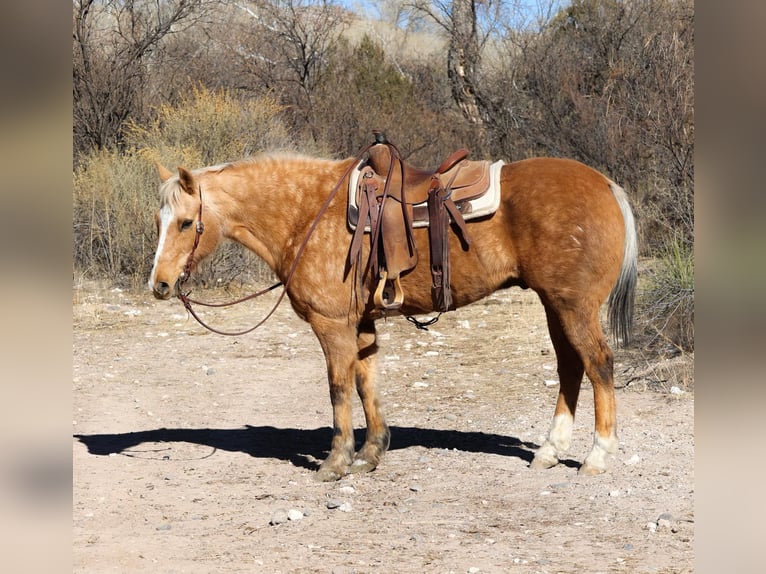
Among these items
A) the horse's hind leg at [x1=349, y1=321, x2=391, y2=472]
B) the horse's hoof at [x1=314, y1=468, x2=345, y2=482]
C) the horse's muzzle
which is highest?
the horse's muzzle

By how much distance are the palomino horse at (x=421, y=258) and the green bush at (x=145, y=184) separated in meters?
7.07

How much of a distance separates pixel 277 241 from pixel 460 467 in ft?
6.52

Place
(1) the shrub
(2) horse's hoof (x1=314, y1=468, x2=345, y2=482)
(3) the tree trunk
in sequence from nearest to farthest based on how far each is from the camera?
(2) horse's hoof (x1=314, y1=468, x2=345, y2=482)
(1) the shrub
(3) the tree trunk

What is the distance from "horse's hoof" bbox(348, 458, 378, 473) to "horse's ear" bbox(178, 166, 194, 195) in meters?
2.12

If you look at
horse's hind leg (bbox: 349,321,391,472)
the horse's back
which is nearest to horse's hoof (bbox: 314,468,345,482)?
horse's hind leg (bbox: 349,321,391,472)

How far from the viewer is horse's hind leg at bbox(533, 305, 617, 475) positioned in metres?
5.38

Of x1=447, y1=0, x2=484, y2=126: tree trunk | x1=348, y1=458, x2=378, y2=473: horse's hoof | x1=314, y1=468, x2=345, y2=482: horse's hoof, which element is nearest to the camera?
x1=314, y1=468, x2=345, y2=482: horse's hoof

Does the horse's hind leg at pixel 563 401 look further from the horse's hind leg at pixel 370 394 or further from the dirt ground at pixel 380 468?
the horse's hind leg at pixel 370 394

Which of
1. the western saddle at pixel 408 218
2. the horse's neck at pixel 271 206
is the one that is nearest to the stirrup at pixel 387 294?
the western saddle at pixel 408 218

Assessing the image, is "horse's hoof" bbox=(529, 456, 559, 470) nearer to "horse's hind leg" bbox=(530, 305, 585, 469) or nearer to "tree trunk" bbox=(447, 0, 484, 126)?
"horse's hind leg" bbox=(530, 305, 585, 469)

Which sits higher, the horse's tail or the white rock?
the horse's tail

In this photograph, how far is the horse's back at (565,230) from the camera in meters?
5.30
